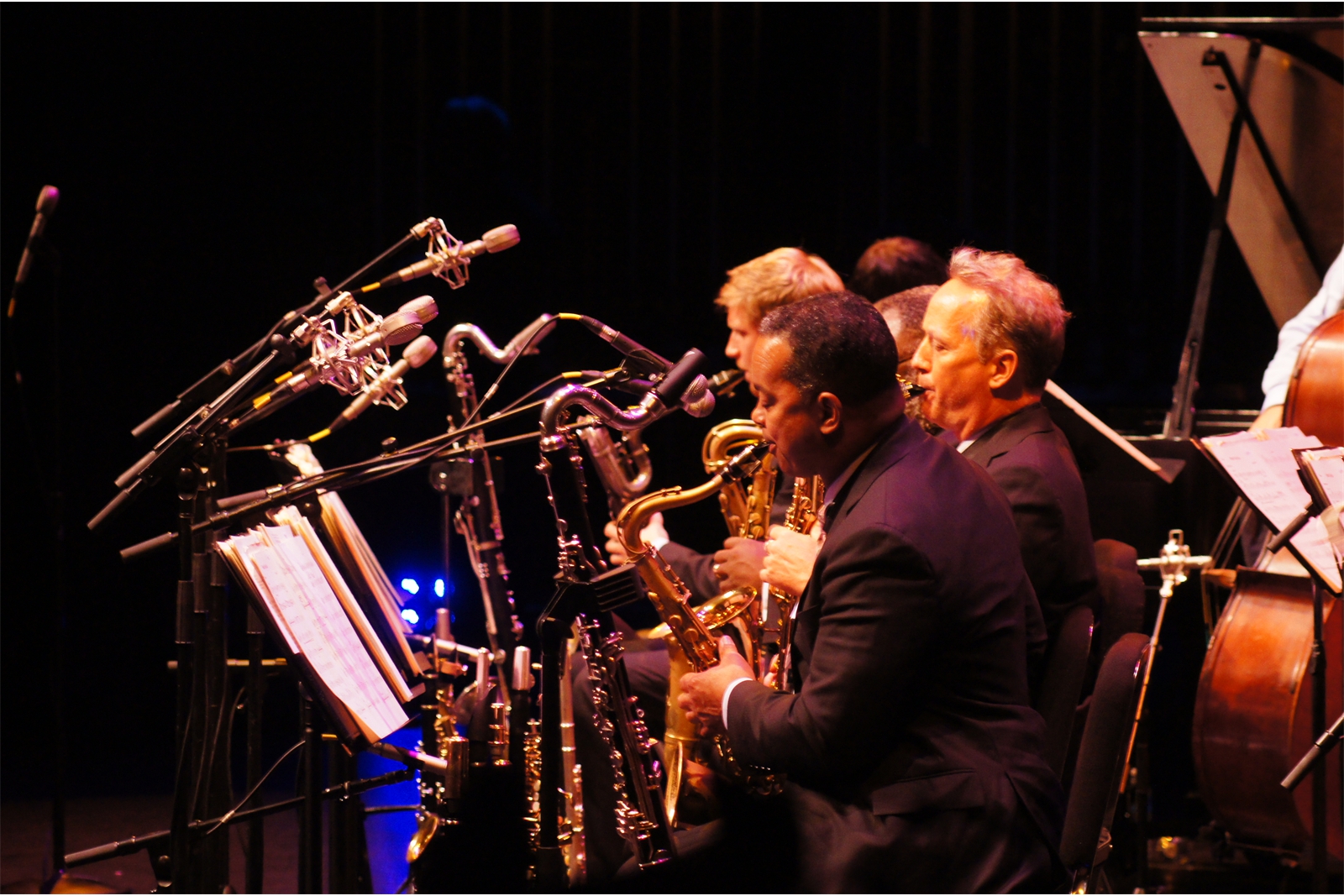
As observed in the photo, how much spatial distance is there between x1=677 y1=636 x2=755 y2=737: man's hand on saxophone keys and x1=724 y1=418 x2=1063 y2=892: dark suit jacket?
0.37ft

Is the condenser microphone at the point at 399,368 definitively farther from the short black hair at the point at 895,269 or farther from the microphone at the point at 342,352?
the short black hair at the point at 895,269

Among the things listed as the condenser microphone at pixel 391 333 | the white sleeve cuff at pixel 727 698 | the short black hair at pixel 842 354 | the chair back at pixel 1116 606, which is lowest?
the white sleeve cuff at pixel 727 698

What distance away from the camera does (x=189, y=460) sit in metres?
2.40

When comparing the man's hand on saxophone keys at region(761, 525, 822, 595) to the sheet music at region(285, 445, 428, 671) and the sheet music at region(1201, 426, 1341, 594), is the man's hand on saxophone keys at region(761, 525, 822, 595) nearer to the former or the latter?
the sheet music at region(285, 445, 428, 671)

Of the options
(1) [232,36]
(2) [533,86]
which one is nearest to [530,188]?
(2) [533,86]

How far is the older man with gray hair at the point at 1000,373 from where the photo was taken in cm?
239

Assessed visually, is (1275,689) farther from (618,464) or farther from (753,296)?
(618,464)

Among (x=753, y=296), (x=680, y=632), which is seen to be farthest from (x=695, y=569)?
(x=680, y=632)

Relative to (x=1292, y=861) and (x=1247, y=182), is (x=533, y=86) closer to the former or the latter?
(x=1247, y=182)

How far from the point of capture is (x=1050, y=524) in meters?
2.32

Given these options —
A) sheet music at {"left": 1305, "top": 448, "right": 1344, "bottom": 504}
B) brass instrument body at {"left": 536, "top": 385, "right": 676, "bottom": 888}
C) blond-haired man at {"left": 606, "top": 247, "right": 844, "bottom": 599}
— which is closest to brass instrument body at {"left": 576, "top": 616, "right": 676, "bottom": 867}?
brass instrument body at {"left": 536, "top": 385, "right": 676, "bottom": 888}

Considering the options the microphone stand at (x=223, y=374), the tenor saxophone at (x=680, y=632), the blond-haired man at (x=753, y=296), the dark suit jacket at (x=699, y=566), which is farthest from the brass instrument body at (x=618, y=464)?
the microphone stand at (x=223, y=374)

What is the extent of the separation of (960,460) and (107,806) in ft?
11.6

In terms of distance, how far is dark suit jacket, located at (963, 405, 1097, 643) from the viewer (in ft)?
7.55
